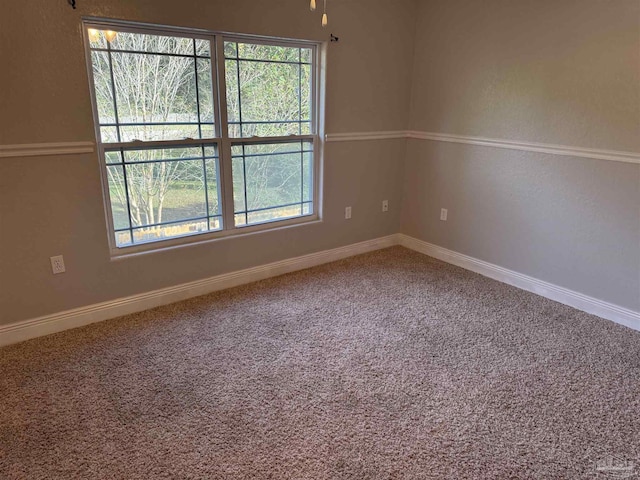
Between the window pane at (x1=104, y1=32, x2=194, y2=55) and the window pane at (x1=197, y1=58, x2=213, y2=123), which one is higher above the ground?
the window pane at (x1=104, y1=32, x2=194, y2=55)

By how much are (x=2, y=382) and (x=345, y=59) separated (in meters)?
3.09

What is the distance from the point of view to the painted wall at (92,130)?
7.67 ft

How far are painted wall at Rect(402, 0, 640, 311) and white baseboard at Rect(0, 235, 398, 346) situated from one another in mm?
1183

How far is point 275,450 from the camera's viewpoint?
1.84 meters

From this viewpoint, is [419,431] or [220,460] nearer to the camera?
[220,460]

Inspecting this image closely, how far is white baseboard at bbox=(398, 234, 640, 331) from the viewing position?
2.90m

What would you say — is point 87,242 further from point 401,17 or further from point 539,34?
point 539,34

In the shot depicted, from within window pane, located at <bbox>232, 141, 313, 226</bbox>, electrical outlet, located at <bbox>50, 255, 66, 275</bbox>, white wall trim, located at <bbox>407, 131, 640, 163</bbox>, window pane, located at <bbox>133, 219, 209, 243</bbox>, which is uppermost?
white wall trim, located at <bbox>407, 131, 640, 163</bbox>

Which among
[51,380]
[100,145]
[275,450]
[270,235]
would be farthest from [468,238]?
[51,380]

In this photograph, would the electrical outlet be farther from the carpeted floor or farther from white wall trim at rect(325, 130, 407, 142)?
white wall trim at rect(325, 130, 407, 142)

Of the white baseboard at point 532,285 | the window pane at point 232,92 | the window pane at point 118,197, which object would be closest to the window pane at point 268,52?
the window pane at point 232,92

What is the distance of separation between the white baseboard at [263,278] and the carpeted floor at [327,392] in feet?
0.28

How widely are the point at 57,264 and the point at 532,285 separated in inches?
129

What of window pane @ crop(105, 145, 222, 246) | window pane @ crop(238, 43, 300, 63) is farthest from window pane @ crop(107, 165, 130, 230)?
window pane @ crop(238, 43, 300, 63)
